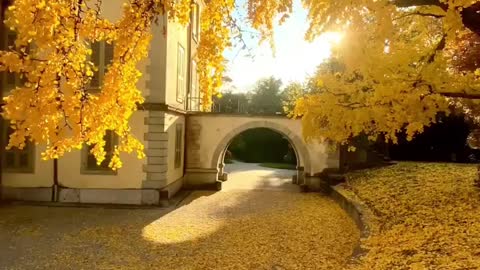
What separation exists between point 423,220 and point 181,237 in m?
5.50

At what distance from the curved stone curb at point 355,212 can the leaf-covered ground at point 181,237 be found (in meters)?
0.23

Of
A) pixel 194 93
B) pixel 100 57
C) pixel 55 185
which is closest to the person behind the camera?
pixel 100 57

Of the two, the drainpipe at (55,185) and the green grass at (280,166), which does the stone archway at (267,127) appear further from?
the green grass at (280,166)

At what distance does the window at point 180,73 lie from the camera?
17250 mm

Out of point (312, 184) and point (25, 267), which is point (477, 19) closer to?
point (25, 267)

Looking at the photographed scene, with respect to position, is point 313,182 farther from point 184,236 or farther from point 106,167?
point 184,236

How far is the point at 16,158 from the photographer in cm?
A: 1493

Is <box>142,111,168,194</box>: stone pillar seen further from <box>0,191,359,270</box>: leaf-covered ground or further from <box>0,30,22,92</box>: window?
<box>0,30,22,92</box>: window

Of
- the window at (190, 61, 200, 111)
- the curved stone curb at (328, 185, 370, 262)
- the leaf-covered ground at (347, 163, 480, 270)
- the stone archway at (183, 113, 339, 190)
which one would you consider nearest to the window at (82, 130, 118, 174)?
the stone archway at (183, 113, 339, 190)

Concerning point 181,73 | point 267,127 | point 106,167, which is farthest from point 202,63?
point 267,127

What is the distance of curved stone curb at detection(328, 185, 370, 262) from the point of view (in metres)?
8.25

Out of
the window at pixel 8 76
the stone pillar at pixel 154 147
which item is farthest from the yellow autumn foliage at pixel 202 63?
the window at pixel 8 76

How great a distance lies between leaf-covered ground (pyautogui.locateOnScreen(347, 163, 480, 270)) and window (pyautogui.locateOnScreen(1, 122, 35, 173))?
10754 mm

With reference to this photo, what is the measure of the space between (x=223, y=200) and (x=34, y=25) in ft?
41.5
